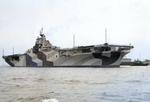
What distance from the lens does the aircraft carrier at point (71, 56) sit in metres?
50.2

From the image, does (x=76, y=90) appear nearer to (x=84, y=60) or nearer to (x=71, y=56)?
(x=84, y=60)

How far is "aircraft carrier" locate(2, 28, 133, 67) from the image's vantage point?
50.2m

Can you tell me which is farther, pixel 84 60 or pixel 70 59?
pixel 70 59

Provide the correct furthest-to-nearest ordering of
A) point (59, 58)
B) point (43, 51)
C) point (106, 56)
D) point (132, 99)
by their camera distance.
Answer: point (43, 51), point (59, 58), point (106, 56), point (132, 99)

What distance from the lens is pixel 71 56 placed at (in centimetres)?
5531

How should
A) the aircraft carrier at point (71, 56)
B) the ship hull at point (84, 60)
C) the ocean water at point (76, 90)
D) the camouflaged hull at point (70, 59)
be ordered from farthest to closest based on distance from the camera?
the camouflaged hull at point (70, 59), the ship hull at point (84, 60), the aircraft carrier at point (71, 56), the ocean water at point (76, 90)

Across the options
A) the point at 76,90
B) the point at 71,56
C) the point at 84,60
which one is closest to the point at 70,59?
the point at 71,56

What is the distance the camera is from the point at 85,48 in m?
51.4

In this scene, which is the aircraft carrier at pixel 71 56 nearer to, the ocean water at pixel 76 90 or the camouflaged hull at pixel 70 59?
the camouflaged hull at pixel 70 59

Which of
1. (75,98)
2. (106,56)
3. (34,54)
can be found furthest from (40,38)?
(75,98)

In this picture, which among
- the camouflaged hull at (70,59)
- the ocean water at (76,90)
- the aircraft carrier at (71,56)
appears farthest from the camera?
the camouflaged hull at (70,59)

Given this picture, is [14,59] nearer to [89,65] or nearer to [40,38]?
[40,38]

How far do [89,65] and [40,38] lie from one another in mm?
25233

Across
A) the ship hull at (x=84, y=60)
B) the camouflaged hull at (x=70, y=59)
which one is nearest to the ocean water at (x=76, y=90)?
the ship hull at (x=84, y=60)
